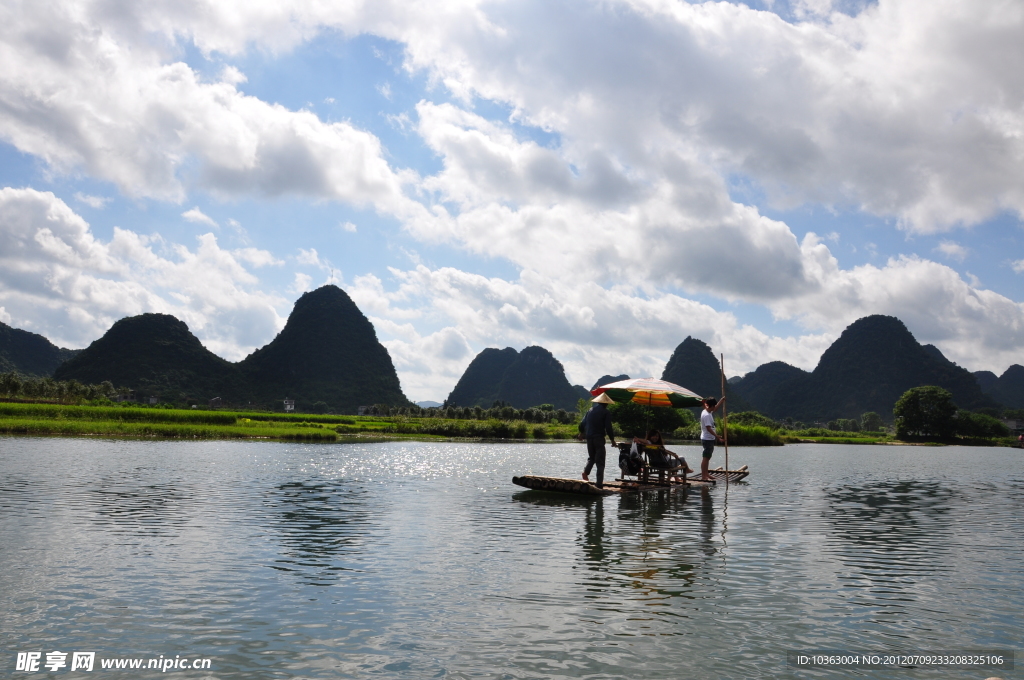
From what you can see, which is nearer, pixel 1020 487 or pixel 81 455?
pixel 1020 487

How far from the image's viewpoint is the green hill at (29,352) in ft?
522

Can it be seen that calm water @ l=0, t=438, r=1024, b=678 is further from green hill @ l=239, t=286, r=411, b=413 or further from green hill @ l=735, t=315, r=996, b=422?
green hill @ l=735, t=315, r=996, b=422

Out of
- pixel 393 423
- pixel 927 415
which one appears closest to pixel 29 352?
pixel 393 423

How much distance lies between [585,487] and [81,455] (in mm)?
20636

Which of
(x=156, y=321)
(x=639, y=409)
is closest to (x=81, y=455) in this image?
(x=639, y=409)

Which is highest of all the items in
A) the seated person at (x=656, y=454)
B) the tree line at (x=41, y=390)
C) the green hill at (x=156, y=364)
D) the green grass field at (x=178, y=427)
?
the green hill at (x=156, y=364)

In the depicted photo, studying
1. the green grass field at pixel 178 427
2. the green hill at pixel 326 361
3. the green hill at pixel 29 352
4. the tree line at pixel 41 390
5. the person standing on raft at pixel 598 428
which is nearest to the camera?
the person standing on raft at pixel 598 428

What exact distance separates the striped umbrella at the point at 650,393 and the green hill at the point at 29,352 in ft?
576

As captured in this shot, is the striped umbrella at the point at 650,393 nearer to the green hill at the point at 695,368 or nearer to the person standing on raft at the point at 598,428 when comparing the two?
the person standing on raft at the point at 598,428

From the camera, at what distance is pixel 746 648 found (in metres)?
5.95

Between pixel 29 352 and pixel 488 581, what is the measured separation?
198 m

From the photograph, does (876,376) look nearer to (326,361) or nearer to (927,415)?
(927,415)

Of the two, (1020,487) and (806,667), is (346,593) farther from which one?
(1020,487)

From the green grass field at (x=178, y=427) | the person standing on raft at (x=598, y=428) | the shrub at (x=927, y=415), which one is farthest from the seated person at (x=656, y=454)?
the shrub at (x=927, y=415)
